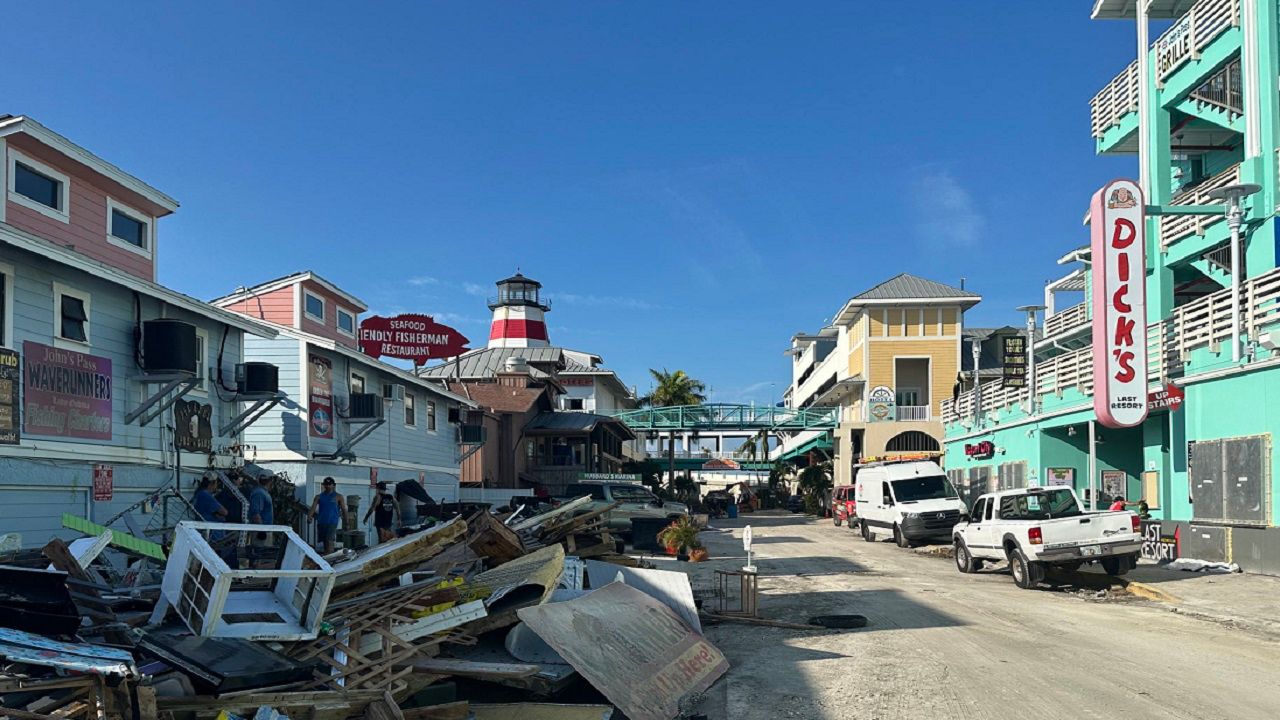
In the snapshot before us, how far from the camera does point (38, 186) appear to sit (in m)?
18.8

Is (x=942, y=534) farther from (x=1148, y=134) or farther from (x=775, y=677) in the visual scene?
(x=775, y=677)

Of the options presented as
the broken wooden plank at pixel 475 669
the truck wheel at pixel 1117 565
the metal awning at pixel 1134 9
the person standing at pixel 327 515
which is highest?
the metal awning at pixel 1134 9

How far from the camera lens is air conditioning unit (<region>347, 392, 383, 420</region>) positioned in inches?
887

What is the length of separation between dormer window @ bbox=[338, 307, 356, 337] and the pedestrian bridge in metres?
31.1

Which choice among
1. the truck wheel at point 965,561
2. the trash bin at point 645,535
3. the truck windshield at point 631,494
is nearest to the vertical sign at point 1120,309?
the truck wheel at point 965,561

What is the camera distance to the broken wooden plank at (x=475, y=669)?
8328 millimetres

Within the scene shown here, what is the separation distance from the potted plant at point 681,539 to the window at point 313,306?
42.0 feet

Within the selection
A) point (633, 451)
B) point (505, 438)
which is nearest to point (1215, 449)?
point (505, 438)

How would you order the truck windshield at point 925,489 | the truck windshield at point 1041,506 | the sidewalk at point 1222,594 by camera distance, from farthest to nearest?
the truck windshield at point 925,489, the truck windshield at point 1041,506, the sidewalk at point 1222,594

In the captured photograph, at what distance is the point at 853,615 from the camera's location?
13359 mm

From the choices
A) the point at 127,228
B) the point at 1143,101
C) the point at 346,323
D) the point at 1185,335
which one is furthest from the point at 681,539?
the point at 1143,101

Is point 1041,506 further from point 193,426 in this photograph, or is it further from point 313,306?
point 313,306

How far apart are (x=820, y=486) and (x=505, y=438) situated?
25.0 m

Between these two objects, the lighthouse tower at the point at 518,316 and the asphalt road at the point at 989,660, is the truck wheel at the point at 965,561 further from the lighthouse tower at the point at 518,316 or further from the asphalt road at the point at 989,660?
the lighthouse tower at the point at 518,316
